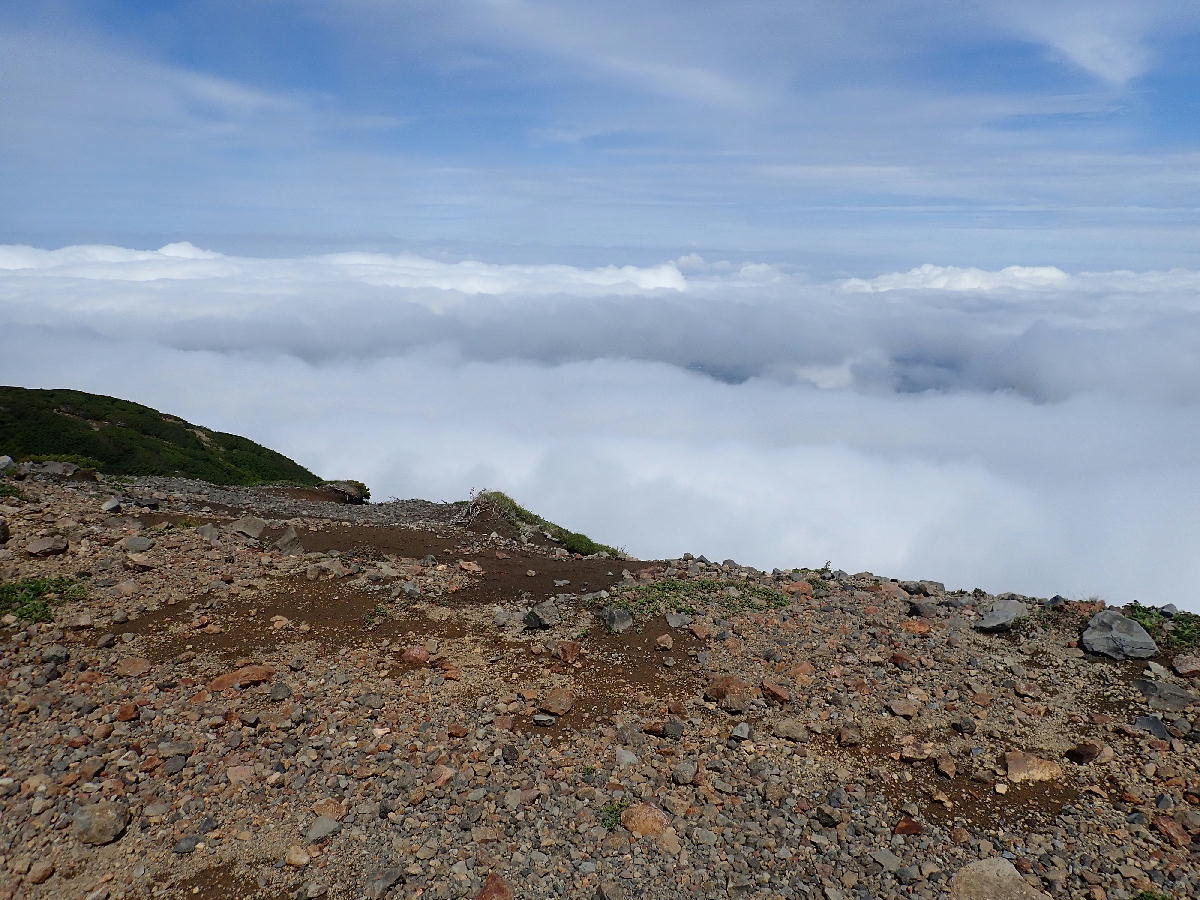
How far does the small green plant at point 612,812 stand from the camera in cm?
771

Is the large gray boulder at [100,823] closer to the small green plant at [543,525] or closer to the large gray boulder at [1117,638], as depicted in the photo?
the large gray boulder at [1117,638]

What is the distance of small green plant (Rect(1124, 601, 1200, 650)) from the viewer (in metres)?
10.9

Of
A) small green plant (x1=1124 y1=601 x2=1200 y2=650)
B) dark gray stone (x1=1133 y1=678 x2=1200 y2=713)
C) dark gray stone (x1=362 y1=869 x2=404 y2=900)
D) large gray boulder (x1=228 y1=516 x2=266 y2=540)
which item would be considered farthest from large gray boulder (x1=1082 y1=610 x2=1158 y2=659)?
large gray boulder (x1=228 y1=516 x2=266 y2=540)

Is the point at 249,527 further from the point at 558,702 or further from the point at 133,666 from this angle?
the point at 558,702

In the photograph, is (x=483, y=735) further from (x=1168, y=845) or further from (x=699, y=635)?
(x=1168, y=845)

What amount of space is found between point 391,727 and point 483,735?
1.27 metres

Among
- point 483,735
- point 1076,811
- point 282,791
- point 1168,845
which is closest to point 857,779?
point 1076,811

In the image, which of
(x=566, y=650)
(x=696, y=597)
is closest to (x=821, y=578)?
(x=696, y=597)

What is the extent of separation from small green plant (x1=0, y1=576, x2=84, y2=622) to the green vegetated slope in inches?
1502

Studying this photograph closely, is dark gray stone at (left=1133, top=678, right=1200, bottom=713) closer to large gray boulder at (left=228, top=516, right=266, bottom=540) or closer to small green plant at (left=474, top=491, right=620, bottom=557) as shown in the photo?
small green plant at (left=474, top=491, right=620, bottom=557)

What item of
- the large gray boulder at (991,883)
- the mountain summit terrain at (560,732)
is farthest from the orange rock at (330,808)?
the large gray boulder at (991,883)

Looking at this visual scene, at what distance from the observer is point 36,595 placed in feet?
37.1

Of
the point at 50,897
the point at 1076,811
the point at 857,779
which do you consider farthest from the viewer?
the point at 857,779

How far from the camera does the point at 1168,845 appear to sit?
23.8ft
